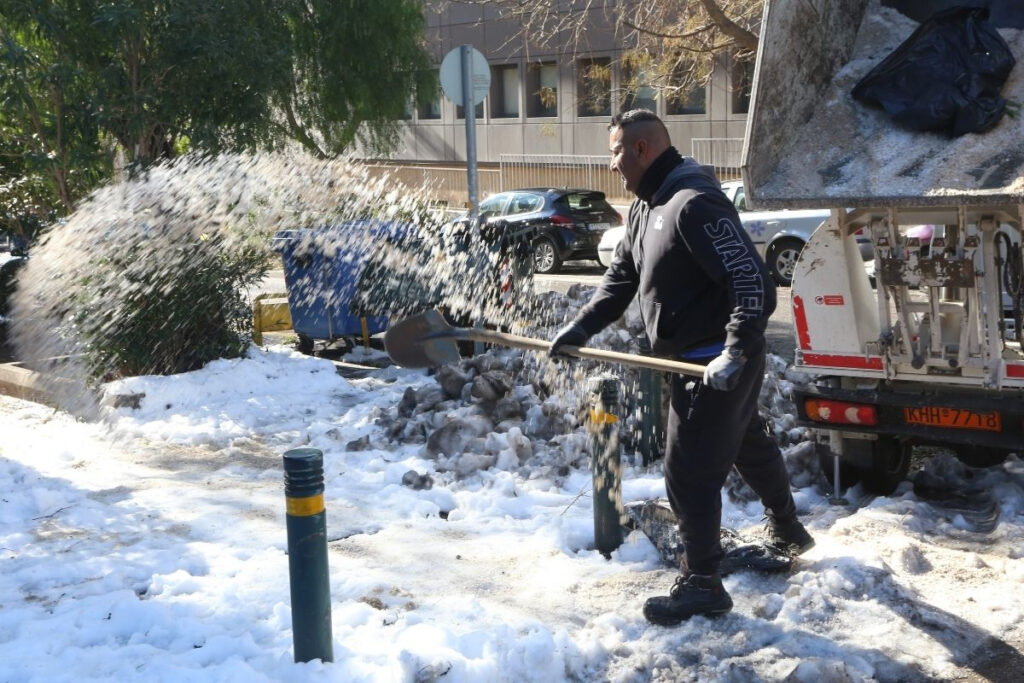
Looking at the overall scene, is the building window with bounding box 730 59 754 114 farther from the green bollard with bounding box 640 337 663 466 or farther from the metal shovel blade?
the metal shovel blade

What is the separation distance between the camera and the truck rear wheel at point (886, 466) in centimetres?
618

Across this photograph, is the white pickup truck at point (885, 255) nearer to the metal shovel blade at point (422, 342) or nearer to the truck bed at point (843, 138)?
the truck bed at point (843, 138)

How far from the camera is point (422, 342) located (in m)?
5.23

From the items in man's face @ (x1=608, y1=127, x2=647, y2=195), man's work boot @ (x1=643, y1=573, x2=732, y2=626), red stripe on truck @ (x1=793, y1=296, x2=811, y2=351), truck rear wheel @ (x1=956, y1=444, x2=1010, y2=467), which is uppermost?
man's face @ (x1=608, y1=127, x2=647, y2=195)

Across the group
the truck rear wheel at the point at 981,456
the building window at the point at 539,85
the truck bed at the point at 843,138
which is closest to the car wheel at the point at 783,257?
the truck rear wheel at the point at 981,456

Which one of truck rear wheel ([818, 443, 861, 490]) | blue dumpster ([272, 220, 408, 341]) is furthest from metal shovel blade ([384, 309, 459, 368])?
blue dumpster ([272, 220, 408, 341])

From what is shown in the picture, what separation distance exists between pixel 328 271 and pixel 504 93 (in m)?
23.8

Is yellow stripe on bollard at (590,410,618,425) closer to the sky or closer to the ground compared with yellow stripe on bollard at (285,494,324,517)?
closer to the ground

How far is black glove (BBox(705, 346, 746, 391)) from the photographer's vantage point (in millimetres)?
4098

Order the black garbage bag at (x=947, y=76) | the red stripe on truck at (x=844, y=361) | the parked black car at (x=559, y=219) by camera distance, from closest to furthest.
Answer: the black garbage bag at (x=947, y=76), the red stripe on truck at (x=844, y=361), the parked black car at (x=559, y=219)

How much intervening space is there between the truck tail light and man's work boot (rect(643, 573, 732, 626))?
1719 mm

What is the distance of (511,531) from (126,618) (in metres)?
1.96

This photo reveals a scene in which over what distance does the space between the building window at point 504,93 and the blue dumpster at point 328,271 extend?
75.8 ft

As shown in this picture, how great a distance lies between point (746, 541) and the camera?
→ 5062 millimetres
